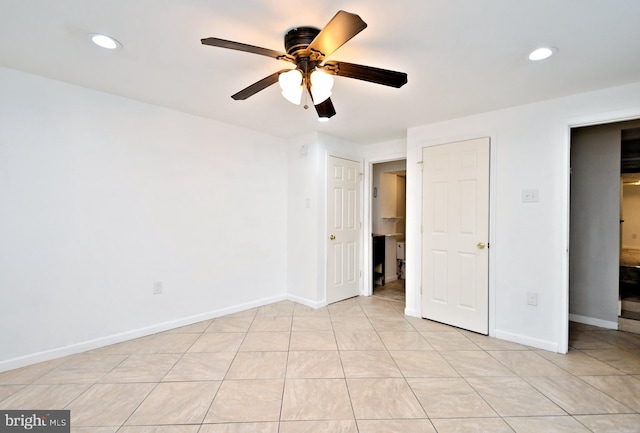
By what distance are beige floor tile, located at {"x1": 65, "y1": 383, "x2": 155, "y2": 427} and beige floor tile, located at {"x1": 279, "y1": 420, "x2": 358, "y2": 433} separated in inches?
39.3

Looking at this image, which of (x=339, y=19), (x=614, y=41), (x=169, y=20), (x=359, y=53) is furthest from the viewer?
(x=359, y=53)

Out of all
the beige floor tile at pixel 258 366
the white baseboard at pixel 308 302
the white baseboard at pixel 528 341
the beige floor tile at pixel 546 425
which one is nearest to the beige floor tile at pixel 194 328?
the beige floor tile at pixel 258 366

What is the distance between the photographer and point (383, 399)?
1.91 metres

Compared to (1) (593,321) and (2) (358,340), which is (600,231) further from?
(2) (358,340)

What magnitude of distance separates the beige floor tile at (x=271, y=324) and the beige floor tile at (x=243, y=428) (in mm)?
1371

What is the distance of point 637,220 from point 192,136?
684 cm

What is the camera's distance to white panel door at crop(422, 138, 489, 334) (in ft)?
9.87

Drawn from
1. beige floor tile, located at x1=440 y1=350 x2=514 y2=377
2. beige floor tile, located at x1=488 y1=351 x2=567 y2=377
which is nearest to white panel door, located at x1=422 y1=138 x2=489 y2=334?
beige floor tile, located at x1=488 y1=351 x2=567 y2=377

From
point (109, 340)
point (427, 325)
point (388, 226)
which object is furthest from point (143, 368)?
point (388, 226)

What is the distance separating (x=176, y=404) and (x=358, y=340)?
5.40 ft

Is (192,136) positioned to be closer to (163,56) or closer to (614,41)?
(163,56)

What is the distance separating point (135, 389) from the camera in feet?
6.56

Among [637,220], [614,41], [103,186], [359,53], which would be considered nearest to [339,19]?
[359,53]

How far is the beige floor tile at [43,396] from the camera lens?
182 centimetres
